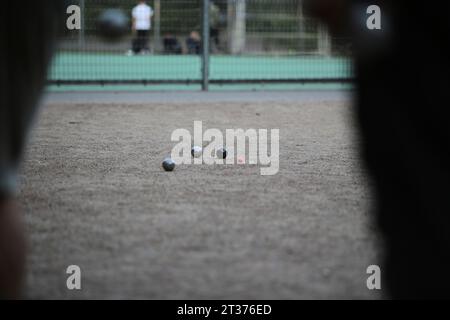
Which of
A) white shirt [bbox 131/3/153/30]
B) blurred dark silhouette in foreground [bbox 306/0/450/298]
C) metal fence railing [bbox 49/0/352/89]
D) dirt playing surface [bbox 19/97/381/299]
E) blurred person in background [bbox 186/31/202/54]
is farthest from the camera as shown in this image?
blurred person in background [bbox 186/31/202/54]

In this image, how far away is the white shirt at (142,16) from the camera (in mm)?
16719

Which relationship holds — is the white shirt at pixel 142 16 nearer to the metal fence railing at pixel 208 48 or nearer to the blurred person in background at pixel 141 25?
the blurred person in background at pixel 141 25

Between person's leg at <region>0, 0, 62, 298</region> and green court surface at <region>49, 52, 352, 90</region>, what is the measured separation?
13.1 m

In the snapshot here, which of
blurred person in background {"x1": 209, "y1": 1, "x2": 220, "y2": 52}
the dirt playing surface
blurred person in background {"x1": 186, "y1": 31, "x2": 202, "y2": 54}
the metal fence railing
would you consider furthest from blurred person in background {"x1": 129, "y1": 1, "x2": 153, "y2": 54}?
the dirt playing surface

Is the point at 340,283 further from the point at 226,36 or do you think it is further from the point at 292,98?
the point at 226,36

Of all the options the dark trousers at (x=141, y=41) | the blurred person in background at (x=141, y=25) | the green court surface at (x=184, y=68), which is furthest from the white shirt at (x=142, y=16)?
the green court surface at (x=184, y=68)

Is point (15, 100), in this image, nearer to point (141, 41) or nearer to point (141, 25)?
point (141, 25)

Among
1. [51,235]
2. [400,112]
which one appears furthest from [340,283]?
[51,235]

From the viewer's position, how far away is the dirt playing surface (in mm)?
3467

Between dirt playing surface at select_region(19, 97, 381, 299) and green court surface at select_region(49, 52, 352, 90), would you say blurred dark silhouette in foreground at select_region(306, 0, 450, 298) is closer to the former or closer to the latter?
dirt playing surface at select_region(19, 97, 381, 299)

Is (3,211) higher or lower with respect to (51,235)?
higher
